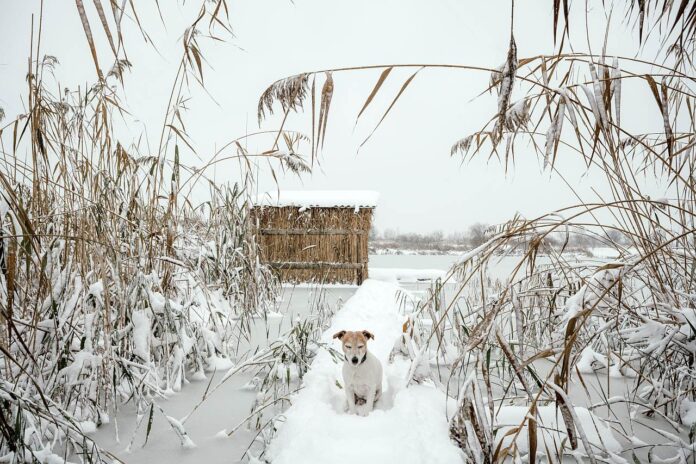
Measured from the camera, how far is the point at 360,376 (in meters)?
2.53

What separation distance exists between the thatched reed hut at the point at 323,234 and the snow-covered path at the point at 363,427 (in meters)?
6.98

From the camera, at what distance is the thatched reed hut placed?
33.6 feet

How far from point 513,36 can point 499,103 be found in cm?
17

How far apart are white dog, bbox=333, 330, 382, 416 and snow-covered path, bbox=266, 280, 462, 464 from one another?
0.08 m

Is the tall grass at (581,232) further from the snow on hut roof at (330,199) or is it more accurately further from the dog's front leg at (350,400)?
the snow on hut roof at (330,199)

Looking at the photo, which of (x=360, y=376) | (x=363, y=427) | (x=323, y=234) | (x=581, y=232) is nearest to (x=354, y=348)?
(x=360, y=376)

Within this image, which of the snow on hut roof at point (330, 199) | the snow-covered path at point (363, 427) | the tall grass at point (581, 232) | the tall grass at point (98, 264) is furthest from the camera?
the snow on hut roof at point (330, 199)

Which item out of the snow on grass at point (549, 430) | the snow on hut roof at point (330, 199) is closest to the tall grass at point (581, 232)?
the snow on grass at point (549, 430)

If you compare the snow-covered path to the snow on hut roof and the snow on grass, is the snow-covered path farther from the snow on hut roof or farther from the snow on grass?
the snow on hut roof

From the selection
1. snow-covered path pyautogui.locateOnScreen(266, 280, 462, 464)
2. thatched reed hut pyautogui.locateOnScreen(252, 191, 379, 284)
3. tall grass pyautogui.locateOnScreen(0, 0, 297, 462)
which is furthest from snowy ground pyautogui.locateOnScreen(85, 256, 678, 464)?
thatched reed hut pyautogui.locateOnScreen(252, 191, 379, 284)

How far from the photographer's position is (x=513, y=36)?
3.16 ft

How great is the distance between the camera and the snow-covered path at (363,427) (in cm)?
183

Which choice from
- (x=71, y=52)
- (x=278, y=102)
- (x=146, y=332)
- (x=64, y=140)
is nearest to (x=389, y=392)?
(x=146, y=332)

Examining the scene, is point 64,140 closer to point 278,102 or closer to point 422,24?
point 278,102
